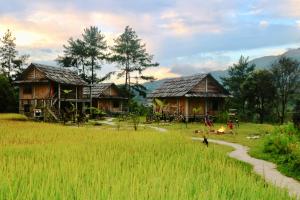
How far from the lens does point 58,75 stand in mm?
37531

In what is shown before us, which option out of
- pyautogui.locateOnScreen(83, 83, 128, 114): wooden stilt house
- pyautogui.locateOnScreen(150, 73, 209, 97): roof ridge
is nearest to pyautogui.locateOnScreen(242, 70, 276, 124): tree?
pyautogui.locateOnScreen(150, 73, 209, 97): roof ridge

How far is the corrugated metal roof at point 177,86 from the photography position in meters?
36.7

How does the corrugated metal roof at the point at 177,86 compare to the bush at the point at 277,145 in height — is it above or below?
above

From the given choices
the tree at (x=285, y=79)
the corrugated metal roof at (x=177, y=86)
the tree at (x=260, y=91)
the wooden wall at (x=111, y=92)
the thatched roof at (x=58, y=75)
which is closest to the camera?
the thatched roof at (x=58, y=75)

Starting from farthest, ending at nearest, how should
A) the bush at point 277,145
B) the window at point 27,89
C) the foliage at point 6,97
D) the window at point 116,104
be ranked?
the window at point 116,104 → the foliage at point 6,97 → the window at point 27,89 → the bush at point 277,145

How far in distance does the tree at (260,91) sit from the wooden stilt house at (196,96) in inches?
110

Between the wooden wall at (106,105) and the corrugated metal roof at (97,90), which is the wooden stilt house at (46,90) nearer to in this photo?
the corrugated metal roof at (97,90)

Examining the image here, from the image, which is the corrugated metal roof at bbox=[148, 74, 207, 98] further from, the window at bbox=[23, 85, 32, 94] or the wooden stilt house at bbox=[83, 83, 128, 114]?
the window at bbox=[23, 85, 32, 94]

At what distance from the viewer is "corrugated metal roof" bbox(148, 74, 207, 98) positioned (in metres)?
36.7

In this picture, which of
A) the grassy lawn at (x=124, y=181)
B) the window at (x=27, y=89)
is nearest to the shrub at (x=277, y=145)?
the grassy lawn at (x=124, y=181)

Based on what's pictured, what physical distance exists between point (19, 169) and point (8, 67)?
47.1 meters

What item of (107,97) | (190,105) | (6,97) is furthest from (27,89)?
(190,105)

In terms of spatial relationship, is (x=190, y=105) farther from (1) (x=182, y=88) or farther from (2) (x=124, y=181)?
(2) (x=124, y=181)

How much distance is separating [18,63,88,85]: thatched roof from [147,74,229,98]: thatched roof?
310 inches
